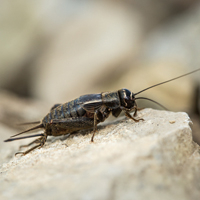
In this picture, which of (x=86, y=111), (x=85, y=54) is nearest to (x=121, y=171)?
(x=86, y=111)

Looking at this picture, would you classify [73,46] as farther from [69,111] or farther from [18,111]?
[69,111]

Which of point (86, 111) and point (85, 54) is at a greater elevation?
point (85, 54)

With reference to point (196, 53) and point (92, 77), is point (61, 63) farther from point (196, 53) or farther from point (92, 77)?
point (196, 53)

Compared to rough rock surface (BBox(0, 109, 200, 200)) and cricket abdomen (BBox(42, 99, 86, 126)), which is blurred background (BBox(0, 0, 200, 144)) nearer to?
cricket abdomen (BBox(42, 99, 86, 126))

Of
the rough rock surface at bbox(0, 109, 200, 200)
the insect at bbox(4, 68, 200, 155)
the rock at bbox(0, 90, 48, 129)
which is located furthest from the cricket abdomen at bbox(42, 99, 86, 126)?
the rock at bbox(0, 90, 48, 129)

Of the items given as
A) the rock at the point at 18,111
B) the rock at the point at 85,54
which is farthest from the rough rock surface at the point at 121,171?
the rock at the point at 85,54

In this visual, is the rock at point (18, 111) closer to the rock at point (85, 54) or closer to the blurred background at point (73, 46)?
the blurred background at point (73, 46)

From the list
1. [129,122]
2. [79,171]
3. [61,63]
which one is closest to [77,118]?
[129,122]
